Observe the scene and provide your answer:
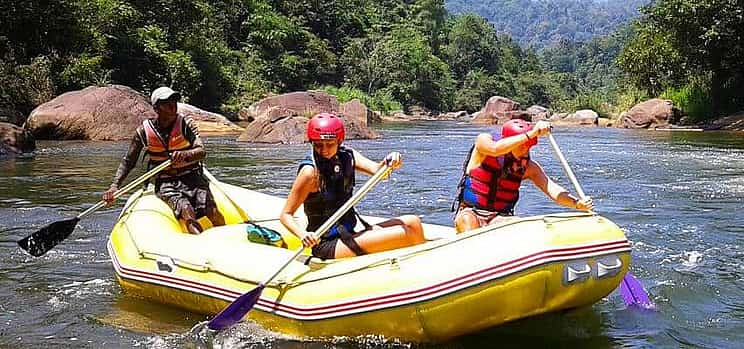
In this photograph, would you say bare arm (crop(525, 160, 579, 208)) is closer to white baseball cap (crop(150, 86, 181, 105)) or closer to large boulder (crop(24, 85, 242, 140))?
white baseball cap (crop(150, 86, 181, 105))

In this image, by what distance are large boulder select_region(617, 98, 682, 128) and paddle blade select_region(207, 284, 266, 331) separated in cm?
2590

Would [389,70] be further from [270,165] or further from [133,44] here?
[270,165]

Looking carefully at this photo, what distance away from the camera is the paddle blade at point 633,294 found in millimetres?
5180

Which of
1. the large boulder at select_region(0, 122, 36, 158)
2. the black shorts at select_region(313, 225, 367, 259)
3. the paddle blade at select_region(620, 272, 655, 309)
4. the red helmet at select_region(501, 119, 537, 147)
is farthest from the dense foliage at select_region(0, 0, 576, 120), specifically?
the paddle blade at select_region(620, 272, 655, 309)

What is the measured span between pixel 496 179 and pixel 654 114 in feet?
81.9

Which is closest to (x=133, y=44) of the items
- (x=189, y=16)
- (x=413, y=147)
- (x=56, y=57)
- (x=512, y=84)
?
(x=189, y=16)

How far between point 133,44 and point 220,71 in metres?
5.42

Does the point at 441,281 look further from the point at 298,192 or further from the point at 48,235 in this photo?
the point at 48,235

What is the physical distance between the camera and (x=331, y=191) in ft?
16.5

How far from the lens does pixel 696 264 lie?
20.6ft

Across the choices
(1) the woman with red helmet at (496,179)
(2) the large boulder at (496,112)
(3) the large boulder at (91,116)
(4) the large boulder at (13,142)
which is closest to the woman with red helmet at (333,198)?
(1) the woman with red helmet at (496,179)

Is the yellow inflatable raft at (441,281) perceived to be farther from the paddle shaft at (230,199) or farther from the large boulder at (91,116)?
the large boulder at (91,116)

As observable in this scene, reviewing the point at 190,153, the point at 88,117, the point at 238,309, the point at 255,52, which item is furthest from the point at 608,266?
the point at 255,52

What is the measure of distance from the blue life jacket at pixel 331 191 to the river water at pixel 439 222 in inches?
29.2
